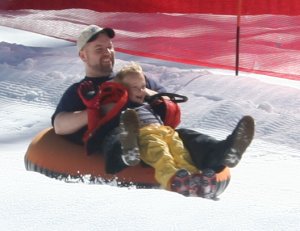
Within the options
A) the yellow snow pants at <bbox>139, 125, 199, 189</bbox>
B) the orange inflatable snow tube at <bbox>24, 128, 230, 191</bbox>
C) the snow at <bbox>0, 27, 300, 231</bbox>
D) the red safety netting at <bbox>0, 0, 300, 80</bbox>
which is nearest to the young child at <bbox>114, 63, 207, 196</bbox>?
the yellow snow pants at <bbox>139, 125, 199, 189</bbox>

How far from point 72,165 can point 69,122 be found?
218 mm

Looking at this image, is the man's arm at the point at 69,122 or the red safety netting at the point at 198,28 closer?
the man's arm at the point at 69,122

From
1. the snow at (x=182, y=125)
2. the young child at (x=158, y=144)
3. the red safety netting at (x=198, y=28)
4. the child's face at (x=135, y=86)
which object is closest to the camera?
the snow at (x=182, y=125)

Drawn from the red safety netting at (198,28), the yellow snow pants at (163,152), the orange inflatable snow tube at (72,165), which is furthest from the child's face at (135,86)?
the red safety netting at (198,28)

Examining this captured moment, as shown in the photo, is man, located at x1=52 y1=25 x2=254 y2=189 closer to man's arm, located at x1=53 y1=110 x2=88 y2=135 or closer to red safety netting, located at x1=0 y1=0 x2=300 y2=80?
man's arm, located at x1=53 y1=110 x2=88 y2=135

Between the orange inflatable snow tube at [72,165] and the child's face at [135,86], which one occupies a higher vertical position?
the child's face at [135,86]

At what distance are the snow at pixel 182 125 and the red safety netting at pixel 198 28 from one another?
5.6 inches

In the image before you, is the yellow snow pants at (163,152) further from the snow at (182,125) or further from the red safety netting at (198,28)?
the red safety netting at (198,28)

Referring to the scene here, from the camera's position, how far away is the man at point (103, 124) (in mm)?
3727

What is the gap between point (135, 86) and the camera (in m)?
4.09

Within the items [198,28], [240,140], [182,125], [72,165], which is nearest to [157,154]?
[240,140]

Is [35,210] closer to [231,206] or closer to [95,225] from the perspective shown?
[95,225]

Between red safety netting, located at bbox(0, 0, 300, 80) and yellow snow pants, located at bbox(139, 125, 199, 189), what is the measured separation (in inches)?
128

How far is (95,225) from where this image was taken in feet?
8.86
